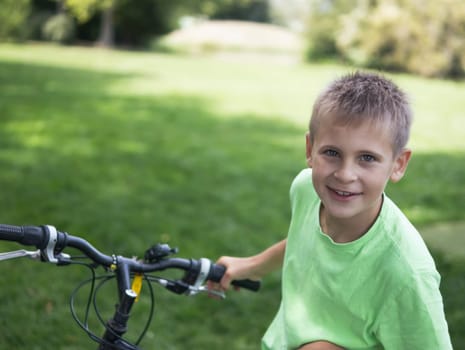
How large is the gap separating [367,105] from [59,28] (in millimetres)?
30651

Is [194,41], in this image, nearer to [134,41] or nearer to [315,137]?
[134,41]

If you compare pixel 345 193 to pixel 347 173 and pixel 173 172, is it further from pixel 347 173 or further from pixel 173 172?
pixel 173 172

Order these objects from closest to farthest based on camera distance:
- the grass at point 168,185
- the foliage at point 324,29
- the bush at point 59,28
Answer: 1. the grass at point 168,185
2. the bush at point 59,28
3. the foliage at point 324,29

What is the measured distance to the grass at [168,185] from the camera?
4.29 meters

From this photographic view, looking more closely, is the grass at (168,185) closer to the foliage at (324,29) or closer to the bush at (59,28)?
the bush at (59,28)

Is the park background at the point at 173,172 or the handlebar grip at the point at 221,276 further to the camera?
the park background at the point at 173,172

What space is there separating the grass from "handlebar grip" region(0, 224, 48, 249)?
128 centimetres

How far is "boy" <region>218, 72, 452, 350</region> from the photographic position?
161 centimetres

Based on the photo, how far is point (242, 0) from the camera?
4703 cm

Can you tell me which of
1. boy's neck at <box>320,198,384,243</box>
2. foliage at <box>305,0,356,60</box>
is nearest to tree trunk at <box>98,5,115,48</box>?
foliage at <box>305,0,356,60</box>

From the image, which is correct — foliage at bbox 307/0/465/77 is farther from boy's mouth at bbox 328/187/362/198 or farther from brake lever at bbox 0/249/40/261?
brake lever at bbox 0/249/40/261

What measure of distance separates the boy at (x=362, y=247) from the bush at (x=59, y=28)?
98.0 ft

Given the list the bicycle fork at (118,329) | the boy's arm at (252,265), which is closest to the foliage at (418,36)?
the boy's arm at (252,265)

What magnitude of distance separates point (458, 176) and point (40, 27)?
25.7m
